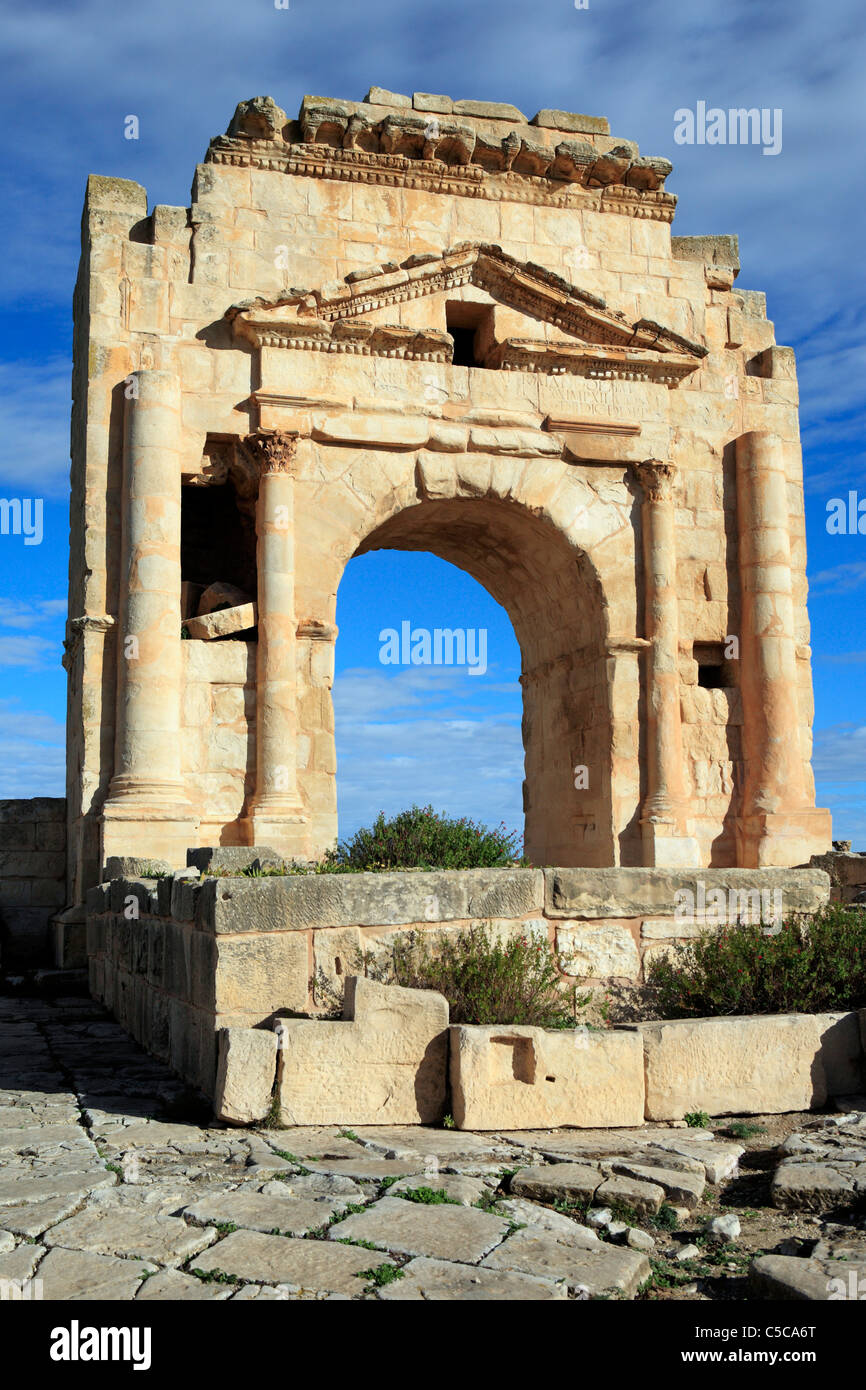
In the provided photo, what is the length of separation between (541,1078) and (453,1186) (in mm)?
1172

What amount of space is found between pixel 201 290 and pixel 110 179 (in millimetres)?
1603

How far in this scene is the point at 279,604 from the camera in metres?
12.7

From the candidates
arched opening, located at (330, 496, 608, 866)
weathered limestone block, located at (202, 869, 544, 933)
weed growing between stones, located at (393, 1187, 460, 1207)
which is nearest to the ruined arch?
arched opening, located at (330, 496, 608, 866)

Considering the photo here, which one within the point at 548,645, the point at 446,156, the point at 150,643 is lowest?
the point at 150,643

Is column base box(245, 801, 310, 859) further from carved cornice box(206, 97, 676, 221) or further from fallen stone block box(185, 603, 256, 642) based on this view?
carved cornice box(206, 97, 676, 221)

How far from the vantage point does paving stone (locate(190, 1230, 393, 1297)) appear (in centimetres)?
373

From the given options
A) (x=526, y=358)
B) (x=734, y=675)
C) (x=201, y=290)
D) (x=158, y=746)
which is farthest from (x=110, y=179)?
(x=734, y=675)

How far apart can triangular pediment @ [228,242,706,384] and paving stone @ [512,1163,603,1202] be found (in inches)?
397

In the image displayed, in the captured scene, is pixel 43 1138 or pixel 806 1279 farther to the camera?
pixel 43 1138

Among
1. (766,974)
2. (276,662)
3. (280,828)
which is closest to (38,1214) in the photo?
(766,974)

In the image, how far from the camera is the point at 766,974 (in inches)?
260

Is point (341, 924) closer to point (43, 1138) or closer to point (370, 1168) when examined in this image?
point (370, 1168)

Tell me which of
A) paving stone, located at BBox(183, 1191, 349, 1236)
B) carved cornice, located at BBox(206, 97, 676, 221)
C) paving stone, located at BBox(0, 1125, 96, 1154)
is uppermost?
carved cornice, located at BBox(206, 97, 676, 221)

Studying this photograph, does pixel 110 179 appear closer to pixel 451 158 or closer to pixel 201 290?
pixel 201 290
